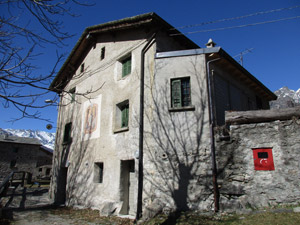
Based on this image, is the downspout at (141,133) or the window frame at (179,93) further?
the window frame at (179,93)

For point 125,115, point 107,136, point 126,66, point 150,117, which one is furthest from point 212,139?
point 126,66

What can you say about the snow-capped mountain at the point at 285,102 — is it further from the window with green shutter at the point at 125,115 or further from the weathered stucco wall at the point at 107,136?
the window with green shutter at the point at 125,115

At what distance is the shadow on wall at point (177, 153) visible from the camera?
25.3ft

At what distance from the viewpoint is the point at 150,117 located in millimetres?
8953

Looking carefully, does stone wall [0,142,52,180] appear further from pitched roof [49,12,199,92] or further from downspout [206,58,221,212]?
downspout [206,58,221,212]

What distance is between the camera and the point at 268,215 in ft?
20.4

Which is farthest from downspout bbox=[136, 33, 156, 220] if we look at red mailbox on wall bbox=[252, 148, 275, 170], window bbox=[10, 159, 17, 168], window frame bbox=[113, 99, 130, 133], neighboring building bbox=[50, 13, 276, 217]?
window bbox=[10, 159, 17, 168]

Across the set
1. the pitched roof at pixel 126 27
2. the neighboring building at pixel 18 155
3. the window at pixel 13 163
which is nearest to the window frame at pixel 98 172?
the pitched roof at pixel 126 27

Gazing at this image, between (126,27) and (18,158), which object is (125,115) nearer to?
(126,27)

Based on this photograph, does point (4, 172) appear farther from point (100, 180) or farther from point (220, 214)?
point (220, 214)

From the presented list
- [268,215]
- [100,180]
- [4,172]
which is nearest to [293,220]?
[268,215]

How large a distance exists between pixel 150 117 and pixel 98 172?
4.43m

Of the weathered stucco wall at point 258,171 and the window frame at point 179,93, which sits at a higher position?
the window frame at point 179,93

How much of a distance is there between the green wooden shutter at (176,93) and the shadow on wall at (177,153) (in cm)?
22
